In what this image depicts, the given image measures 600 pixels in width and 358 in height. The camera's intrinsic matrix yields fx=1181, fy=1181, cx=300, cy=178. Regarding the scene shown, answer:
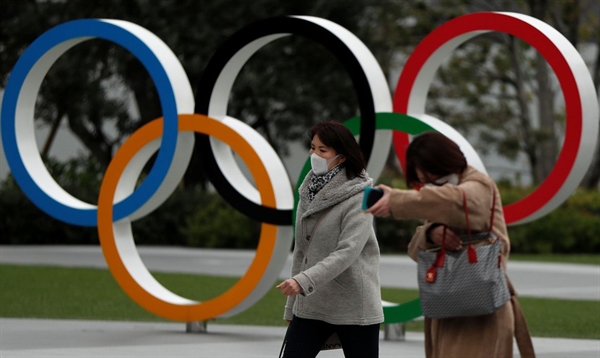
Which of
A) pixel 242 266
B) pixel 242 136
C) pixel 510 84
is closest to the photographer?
pixel 242 136

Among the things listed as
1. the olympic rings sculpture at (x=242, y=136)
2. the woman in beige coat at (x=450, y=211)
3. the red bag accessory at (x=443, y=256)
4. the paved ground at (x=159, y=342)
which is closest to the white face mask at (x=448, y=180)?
the woman in beige coat at (x=450, y=211)

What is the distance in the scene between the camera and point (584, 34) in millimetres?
32469

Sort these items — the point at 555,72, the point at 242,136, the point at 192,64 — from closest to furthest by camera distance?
the point at 555,72, the point at 242,136, the point at 192,64

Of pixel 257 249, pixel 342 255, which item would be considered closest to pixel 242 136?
pixel 257 249

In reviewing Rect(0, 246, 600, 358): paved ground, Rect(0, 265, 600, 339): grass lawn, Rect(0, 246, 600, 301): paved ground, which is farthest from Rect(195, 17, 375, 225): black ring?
Rect(0, 246, 600, 301): paved ground

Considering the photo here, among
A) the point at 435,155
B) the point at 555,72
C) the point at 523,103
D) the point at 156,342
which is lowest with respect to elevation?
the point at 156,342

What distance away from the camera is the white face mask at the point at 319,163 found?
633 centimetres

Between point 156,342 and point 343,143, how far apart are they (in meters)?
4.78

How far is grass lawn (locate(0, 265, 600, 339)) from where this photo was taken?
1283 centimetres

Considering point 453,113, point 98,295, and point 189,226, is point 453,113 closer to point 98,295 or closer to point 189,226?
point 189,226

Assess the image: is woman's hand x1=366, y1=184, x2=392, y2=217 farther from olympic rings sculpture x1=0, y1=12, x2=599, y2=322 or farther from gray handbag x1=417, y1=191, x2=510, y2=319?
olympic rings sculpture x1=0, y1=12, x2=599, y2=322

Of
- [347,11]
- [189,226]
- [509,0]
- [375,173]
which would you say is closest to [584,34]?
[509,0]

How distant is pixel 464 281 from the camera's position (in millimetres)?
5086

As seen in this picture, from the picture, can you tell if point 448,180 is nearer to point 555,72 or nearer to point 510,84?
point 555,72
